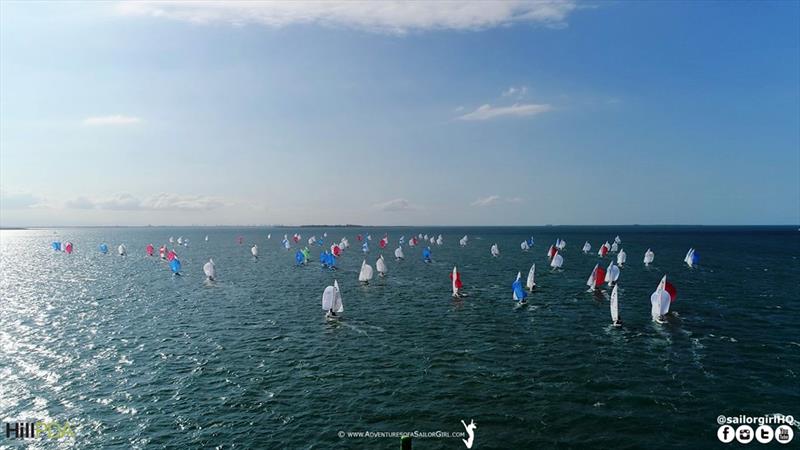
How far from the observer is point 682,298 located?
53.7 meters

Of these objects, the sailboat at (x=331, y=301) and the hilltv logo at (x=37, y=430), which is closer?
the hilltv logo at (x=37, y=430)

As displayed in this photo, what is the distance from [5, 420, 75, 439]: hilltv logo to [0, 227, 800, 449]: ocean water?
0.74 m

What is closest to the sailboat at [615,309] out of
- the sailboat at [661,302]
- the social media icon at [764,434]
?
the sailboat at [661,302]

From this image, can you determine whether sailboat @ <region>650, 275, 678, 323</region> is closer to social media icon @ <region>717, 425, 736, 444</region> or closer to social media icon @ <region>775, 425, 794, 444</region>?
social media icon @ <region>775, 425, 794, 444</region>

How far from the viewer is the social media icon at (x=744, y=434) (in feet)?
69.3

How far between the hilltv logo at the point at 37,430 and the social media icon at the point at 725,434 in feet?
111

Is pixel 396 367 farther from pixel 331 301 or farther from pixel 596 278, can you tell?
pixel 596 278

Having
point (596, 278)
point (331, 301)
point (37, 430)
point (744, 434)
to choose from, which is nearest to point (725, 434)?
point (744, 434)

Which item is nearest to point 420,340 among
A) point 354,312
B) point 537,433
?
point 354,312

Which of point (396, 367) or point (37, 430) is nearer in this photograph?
point (37, 430)

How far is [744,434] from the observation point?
2150cm

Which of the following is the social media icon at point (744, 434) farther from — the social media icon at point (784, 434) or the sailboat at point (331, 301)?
the sailboat at point (331, 301)

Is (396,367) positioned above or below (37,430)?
above

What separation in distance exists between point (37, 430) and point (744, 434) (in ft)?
124
